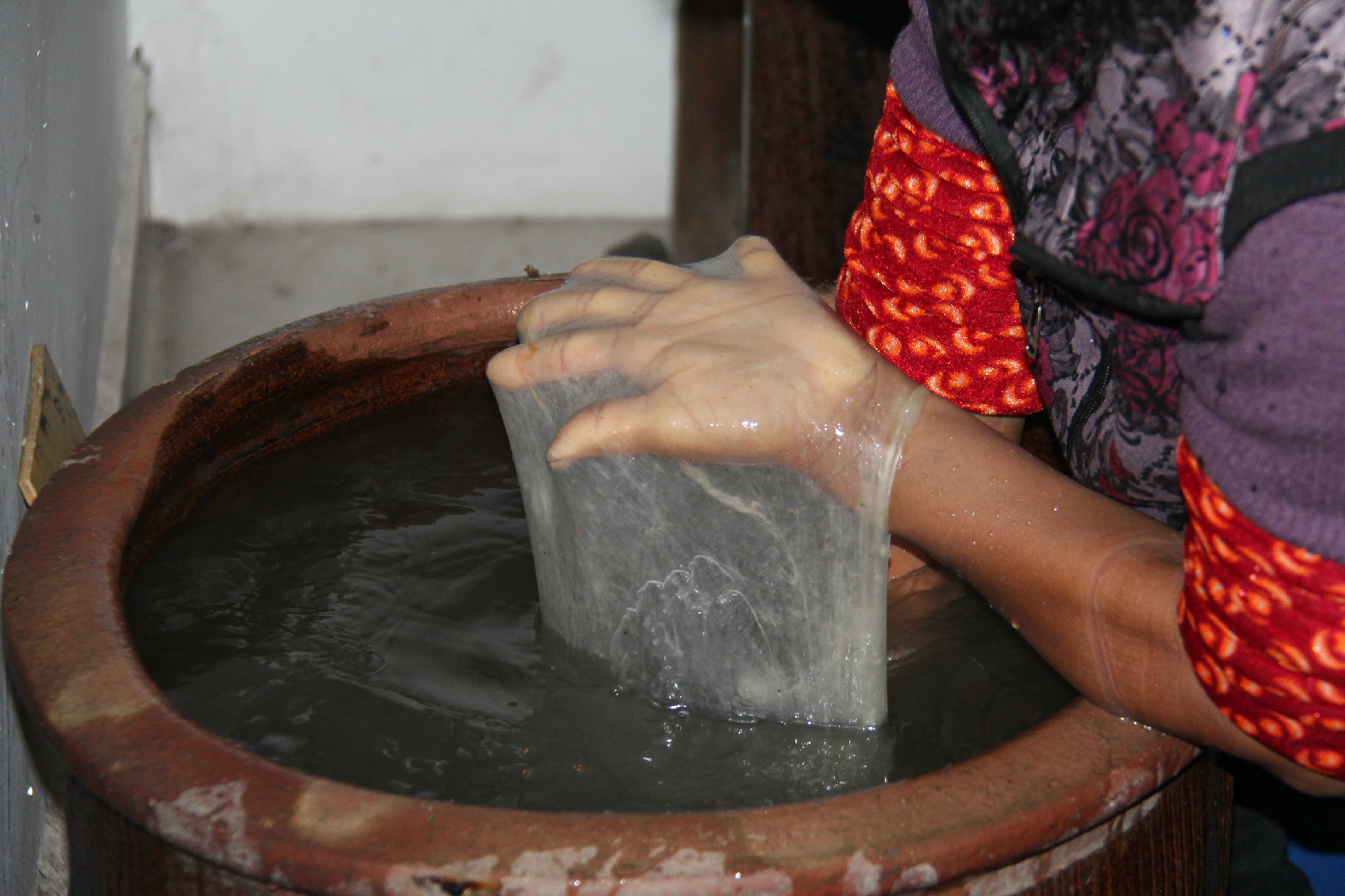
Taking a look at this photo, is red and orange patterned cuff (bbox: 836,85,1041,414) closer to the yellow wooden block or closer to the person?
the person

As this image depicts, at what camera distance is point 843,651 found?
93 centimetres

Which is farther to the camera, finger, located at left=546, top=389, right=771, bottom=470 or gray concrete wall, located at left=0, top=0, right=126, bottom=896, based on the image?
gray concrete wall, located at left=0, top=0, right=126, bottom=896

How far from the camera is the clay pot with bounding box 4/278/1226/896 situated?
0.67m

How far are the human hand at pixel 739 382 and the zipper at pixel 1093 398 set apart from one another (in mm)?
119

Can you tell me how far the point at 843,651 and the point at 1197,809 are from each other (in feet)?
0.95

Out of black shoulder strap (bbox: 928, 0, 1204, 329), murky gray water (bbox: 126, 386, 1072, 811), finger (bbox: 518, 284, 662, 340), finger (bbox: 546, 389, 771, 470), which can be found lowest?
murky gray water (bbox: 126, 386, 1072, 811)

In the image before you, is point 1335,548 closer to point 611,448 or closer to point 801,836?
point 801,836

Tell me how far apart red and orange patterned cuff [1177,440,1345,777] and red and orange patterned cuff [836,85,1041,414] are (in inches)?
14.4

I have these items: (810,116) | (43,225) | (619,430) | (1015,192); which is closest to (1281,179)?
(1015,192)

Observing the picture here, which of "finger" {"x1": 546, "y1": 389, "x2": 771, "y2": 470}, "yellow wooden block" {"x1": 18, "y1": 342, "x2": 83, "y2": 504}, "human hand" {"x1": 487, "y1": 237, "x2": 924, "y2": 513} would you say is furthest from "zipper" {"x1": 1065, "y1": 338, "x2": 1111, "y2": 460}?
"yellow wooden block" {"x1": 18, "y1": 342, "x2": 83, "y2": 504}

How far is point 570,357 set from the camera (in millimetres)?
879

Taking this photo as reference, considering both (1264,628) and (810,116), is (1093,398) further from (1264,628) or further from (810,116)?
(810,116)

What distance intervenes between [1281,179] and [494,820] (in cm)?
53

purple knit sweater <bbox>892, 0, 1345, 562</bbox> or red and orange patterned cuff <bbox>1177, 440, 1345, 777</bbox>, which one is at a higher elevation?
purple knit sweater <bbox>892, 0, 1345, 562</bbox>
